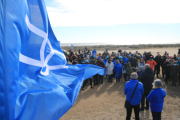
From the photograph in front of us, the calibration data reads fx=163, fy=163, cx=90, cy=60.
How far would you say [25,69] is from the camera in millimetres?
3441

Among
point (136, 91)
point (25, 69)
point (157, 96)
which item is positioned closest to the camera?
point (25, 69)

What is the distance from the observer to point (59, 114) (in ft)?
10.6

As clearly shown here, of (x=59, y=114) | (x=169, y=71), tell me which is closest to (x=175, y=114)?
(x=169, y=71)

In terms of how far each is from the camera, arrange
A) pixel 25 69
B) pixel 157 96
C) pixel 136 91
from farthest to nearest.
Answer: pixel 136 91 < pixel 157 96 < pixel 25 69

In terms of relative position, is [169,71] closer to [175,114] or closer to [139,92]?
[175,114]

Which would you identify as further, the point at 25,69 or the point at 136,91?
the point at 136,91

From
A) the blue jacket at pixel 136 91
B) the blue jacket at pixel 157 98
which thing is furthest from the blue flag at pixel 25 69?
the blue jacket at pixel 157 98

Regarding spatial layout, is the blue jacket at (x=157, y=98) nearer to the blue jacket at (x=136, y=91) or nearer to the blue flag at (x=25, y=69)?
the blue jacket at (x=136, y=91)

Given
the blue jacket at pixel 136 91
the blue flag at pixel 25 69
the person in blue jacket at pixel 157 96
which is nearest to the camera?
the blue flag at pixel 25 69

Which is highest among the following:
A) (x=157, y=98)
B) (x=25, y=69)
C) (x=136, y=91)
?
(x=25, y=69)

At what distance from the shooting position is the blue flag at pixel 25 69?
8.76 feet

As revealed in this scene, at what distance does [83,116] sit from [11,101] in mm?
3932

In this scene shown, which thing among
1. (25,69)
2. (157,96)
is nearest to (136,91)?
(157,96)

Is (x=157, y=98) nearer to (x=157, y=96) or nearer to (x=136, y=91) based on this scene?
(x=157, y=96)
